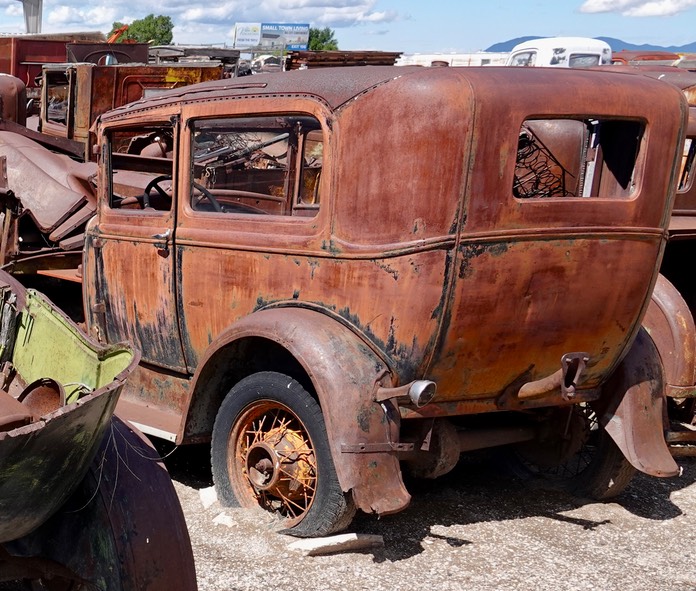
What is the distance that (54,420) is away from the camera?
2.12 metres

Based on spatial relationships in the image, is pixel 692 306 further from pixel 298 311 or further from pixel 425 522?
pixel 298 311

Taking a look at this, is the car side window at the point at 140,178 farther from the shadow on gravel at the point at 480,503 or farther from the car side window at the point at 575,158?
the shadow on gravel at the point at 480,503

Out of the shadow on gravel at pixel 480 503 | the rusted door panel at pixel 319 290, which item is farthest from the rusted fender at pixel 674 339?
the rusted door panel at pixel 319 290

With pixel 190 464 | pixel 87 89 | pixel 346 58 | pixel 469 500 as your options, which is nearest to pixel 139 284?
pixel 190 464

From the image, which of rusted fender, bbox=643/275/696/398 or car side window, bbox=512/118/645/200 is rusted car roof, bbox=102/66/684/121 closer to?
car side window, bbox=512/118/645/200

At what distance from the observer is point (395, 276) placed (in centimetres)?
367

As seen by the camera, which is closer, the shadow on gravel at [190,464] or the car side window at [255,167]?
the car side window at [255,167]

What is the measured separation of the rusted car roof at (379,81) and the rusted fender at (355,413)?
1008mm

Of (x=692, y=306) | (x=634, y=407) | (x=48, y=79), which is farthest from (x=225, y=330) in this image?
(x=48, y=79)

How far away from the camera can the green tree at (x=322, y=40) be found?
58.7m

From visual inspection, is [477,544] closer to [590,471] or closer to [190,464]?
[590,471]

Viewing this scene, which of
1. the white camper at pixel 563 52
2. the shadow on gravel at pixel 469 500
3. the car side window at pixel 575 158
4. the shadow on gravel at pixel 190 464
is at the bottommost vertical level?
the shadow on gravel at pixel 190 464

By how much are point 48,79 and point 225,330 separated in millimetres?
6700

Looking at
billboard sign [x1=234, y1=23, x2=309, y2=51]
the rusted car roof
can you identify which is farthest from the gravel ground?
billboard sign [x1=234, y1=23, x2=309, y2=51]
